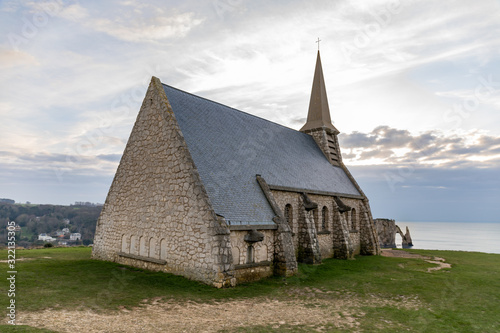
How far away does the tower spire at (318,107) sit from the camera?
112ft

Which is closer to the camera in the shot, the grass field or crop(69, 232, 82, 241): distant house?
the grass field

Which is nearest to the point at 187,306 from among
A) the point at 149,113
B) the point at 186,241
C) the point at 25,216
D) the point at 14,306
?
the point at 186,241

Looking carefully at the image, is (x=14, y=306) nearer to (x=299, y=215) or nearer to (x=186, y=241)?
(x=186, y=241)

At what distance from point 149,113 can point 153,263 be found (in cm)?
828

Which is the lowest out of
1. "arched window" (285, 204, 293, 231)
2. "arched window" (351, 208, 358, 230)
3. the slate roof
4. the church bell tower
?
Answer: "arched window" (351, 208, 358, 230)

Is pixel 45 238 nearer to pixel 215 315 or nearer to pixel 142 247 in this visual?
pixel 142 247

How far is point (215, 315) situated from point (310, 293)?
538 cm

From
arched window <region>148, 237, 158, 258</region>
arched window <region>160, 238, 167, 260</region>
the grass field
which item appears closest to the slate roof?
arched window <region>160, 238, 167, 260</region>

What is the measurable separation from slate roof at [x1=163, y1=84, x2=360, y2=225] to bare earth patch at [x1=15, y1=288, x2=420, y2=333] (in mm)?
4425

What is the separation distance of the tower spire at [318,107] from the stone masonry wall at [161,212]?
65.1 feet

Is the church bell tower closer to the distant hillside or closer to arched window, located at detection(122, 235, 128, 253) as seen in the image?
arched window, located at detection(122, 235, 128, 253)

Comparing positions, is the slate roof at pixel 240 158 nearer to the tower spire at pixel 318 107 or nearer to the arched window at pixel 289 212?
the arched window at pixel 289 212

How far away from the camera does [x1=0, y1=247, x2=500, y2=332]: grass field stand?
10.2 meters

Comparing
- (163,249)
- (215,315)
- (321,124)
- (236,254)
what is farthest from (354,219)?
(215,315)
